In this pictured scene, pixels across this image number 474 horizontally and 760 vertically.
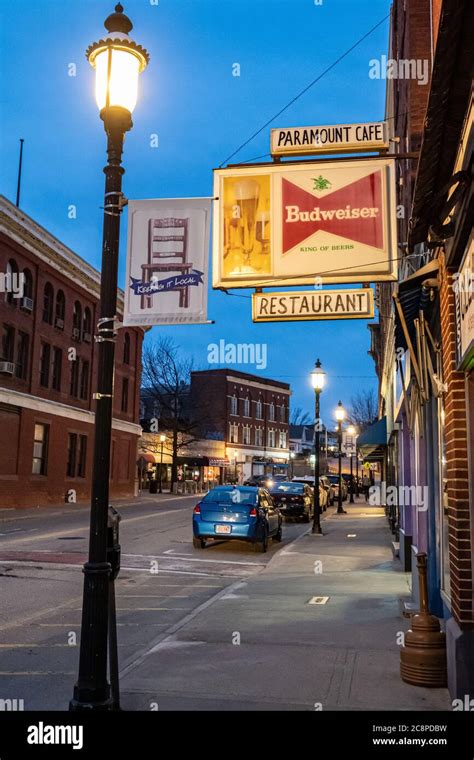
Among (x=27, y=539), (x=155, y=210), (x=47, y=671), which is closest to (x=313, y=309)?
(x=155, y=210)

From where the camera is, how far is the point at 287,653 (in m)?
7.50

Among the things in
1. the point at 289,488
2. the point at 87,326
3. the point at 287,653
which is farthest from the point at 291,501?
the point at 87,326

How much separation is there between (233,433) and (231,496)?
2336 inches

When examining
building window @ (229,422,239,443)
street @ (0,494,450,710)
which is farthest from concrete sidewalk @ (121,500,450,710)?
building window @ (229,422,239,443)

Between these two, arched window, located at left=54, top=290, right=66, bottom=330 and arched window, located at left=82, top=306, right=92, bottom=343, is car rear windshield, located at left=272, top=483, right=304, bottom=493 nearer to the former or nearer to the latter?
arched window, located at left=54, top=290, right=66, bottom=330

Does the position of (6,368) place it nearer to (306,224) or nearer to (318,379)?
(318,379)

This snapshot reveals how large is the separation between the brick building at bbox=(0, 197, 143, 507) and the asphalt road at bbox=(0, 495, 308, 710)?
11.7 m

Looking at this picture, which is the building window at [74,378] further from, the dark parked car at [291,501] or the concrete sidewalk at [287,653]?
the concrete sidewalk at [287,653]

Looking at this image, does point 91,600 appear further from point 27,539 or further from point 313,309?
point 27,539

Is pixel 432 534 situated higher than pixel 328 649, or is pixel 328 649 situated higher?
pixel 432 534

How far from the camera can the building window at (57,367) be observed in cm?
3844

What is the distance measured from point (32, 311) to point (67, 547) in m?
20.0

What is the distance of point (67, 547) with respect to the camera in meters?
17.2

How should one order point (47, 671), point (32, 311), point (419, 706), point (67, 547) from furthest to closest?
point (32, 311), point (67, 547), point (47, 671), point (419, 706)
